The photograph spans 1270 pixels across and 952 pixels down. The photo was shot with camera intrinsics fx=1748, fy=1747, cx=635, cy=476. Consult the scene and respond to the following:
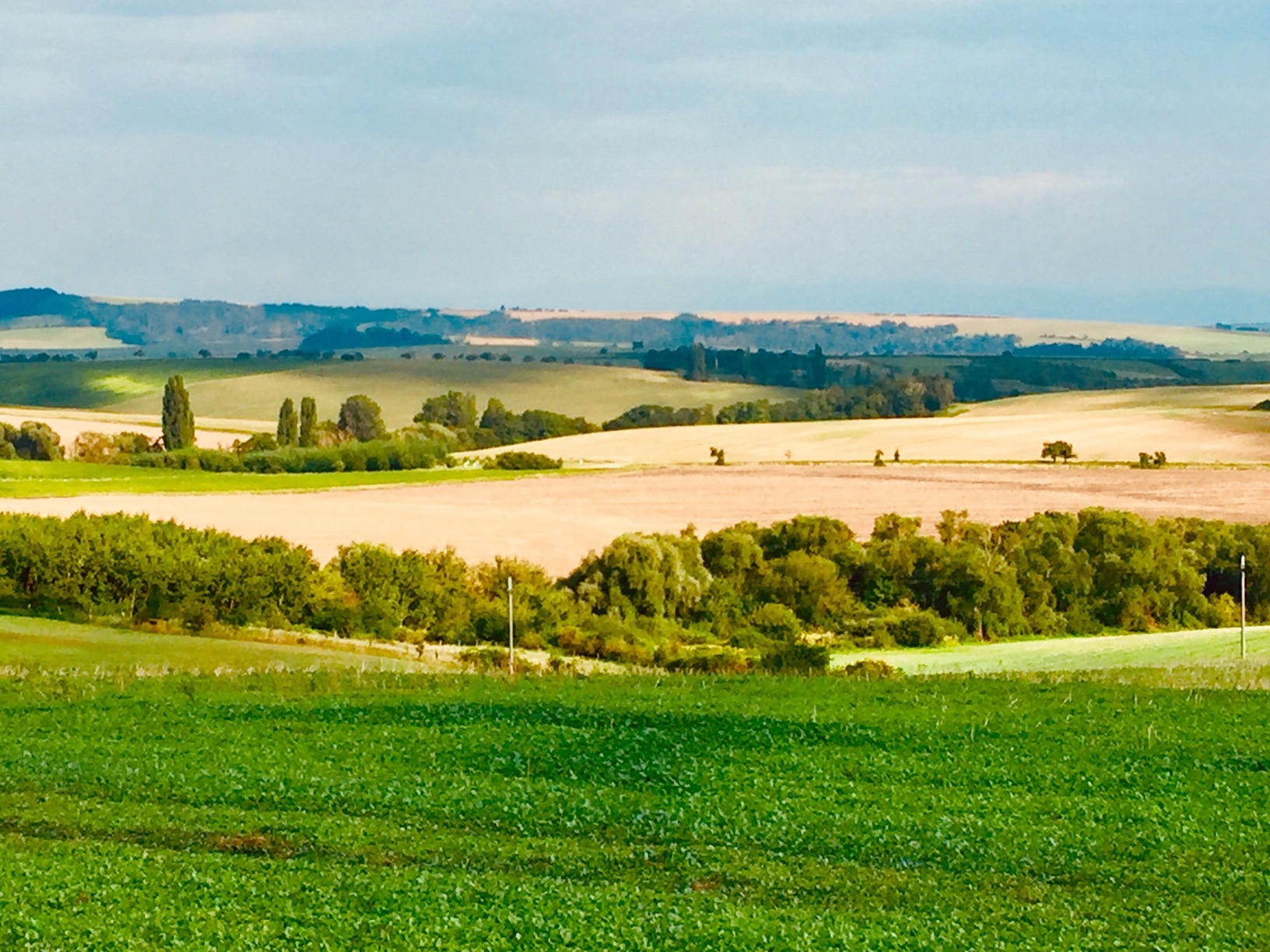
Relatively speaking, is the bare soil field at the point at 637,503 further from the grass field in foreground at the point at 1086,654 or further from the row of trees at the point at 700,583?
the grass field in foreground at the point at 1086,654

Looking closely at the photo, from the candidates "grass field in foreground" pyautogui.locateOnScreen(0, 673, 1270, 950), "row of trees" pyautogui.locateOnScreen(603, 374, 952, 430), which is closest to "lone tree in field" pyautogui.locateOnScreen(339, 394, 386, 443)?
"row of trees" pyautogui.locateOnScreen(603, 374, 952, 430)

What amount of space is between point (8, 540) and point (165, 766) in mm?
27385

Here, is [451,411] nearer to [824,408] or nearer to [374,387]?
[374,387]

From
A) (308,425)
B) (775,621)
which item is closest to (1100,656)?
(775,621)

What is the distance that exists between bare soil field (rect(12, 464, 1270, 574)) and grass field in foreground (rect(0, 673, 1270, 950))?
29.2 m

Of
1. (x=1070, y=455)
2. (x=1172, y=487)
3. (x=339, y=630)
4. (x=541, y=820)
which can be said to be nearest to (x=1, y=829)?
(x=541, y=820)

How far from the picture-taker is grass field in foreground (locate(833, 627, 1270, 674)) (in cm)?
4094

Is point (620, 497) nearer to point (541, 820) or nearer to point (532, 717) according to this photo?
point (532, 717)

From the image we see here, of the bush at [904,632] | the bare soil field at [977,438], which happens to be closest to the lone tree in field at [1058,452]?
the bare soil field at [977,438]

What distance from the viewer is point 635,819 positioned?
2138 centimetres

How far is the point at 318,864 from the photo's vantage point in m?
18.8

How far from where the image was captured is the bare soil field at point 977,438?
94125 mm

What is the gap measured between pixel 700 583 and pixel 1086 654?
14.4 meters

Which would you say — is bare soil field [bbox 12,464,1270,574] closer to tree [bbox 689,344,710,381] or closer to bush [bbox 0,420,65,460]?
bush [bbox 0,420,65,460]
